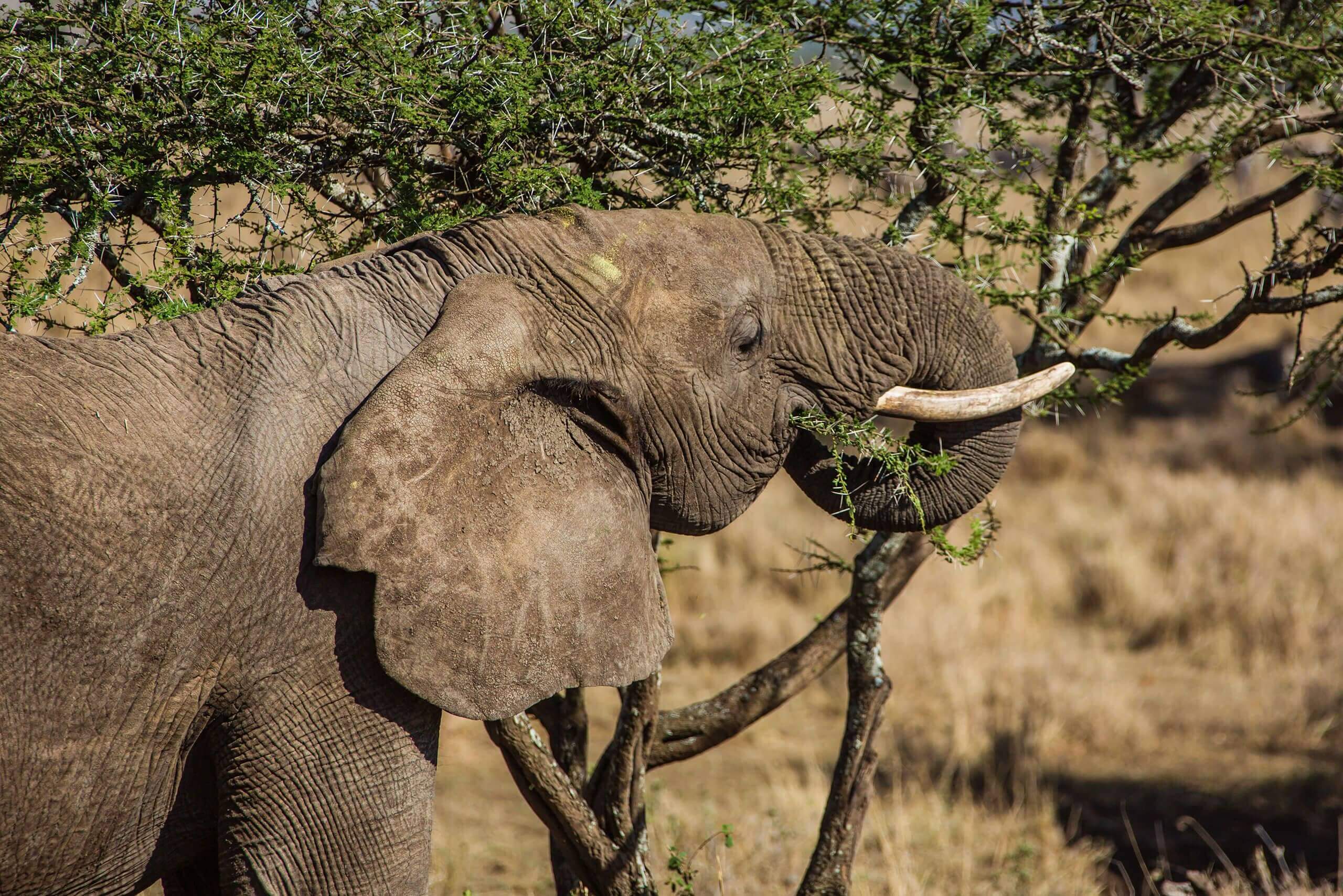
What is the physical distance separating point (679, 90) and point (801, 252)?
551 mm

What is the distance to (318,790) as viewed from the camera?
255 centimetres

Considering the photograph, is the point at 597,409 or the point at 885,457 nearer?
the point at 597,409

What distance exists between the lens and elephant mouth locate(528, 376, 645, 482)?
2.75 m

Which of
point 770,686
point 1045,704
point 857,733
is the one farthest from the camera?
point 1045,704

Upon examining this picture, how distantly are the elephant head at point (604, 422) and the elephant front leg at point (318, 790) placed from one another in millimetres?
165

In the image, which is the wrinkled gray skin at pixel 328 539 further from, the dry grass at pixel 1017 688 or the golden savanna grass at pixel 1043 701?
the dry grass at pixel 1017 688

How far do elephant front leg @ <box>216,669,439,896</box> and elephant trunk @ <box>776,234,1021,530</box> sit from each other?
131 centimetres

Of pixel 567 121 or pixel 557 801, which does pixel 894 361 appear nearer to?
pixel 567 121

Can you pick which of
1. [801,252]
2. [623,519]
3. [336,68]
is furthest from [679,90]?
[623,519]

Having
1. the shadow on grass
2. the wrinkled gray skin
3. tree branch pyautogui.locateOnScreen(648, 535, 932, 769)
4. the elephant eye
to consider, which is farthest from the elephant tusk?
the shadow on grass

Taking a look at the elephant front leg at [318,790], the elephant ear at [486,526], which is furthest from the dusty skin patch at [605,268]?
the elephant front leg at [318,790]

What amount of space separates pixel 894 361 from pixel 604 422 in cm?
84

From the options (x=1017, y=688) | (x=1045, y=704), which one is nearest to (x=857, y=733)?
(x=1045, y=704)

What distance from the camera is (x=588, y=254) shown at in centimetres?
288
